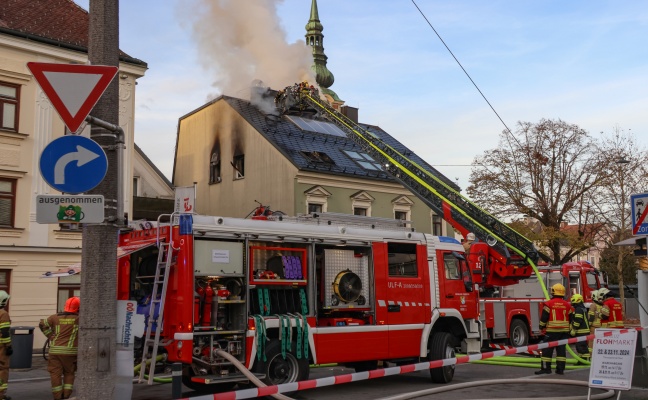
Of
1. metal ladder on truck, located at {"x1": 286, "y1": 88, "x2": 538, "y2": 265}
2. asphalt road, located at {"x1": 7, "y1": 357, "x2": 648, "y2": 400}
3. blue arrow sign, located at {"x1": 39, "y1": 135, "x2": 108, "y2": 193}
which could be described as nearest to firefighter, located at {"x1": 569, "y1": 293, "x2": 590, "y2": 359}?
asphalt road, located at {"x1": 7, "y1": 357, "x2": 648, "y2": 400}

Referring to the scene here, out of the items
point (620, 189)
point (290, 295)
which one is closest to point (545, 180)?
point (620, 189)

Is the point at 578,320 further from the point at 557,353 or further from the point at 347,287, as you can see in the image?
the point at 347,287

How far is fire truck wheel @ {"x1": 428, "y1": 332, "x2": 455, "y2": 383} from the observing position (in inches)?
464

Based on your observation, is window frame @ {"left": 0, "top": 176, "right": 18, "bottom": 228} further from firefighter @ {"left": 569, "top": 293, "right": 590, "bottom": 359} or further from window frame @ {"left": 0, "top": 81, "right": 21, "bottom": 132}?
firefighter @ {"left": 569, "top": 293, "right": 590, "bottom": 359}

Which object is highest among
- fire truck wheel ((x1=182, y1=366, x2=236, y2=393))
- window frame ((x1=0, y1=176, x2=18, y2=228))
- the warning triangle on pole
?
window frame ((x1=0, y1=176, x2=18, y2=228))

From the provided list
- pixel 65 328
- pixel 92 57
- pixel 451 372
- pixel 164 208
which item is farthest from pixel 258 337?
pixel 164 208

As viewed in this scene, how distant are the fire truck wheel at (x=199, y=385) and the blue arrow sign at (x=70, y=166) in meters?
5.04

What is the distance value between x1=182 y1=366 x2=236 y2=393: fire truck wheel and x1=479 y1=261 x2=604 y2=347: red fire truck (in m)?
7.98

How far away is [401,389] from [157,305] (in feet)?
14.0

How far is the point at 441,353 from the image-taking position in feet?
39.1

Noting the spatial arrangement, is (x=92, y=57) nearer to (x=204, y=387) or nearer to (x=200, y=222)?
(x=200, y=222)

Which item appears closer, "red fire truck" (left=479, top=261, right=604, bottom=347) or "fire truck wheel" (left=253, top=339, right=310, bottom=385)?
"fire truck wheel" (left=253, top=339, right=310, bottom=385)

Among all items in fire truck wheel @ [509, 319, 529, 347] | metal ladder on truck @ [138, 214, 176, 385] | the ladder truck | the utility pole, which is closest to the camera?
the utility pole

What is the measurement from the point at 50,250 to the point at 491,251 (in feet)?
38.0
